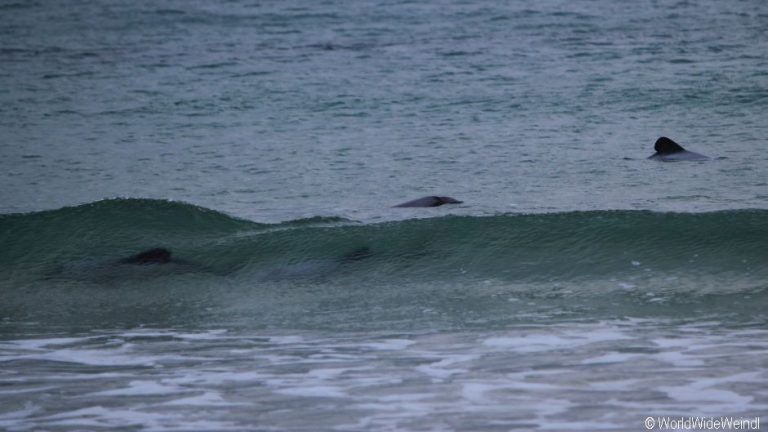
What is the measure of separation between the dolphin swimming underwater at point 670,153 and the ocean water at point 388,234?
21 centimetres

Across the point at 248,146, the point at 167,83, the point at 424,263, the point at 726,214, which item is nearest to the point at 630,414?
the point at 424,263

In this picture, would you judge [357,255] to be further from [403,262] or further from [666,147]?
[666,147]

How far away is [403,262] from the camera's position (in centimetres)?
880

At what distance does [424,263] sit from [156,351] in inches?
115

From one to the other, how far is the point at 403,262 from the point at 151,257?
7.17ft

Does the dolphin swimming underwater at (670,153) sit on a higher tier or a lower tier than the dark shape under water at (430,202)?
higher

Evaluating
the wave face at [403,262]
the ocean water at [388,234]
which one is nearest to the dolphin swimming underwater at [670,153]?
the ocean water at [388,234]

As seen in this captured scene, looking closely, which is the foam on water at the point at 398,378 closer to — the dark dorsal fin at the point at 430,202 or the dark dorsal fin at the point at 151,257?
the dark dorsal fin at the point at 151,257

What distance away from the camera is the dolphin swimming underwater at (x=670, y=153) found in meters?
12.0

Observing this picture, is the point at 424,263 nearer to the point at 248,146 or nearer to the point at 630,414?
the point at 630,414

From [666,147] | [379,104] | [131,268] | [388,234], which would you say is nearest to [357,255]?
[388,234]

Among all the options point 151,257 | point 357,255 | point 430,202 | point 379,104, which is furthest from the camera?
point 379,104

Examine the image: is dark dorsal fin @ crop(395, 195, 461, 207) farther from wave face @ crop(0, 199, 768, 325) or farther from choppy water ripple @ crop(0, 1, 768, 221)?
wave face @ crop(0, 199, 768, 325)

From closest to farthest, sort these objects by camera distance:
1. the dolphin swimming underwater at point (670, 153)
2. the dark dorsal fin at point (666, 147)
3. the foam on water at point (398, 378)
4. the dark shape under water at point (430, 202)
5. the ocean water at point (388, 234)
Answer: the foam on water at point (398, 378) → the ocean water at point (388, 234) → the dark shape under water at point (430, 202) → the dolphin swimming underwater at point (670, 153) → the dark dorsal fin at point (666, 147)
